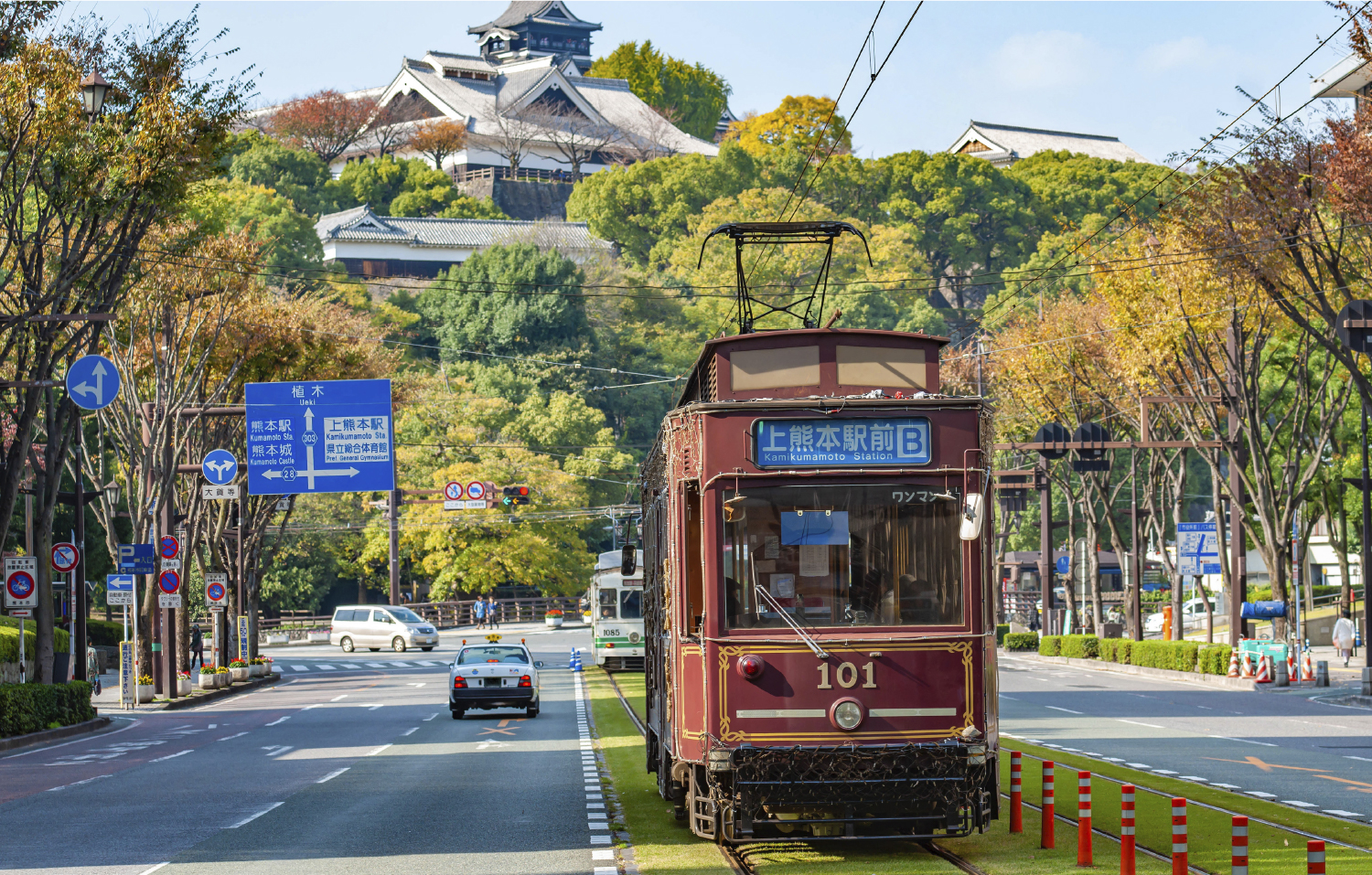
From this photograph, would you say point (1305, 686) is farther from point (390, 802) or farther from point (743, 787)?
point (743, 787)

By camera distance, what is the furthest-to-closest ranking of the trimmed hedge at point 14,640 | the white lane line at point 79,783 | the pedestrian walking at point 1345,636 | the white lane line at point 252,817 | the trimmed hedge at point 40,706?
1. the pedestrian walking at point 1345,636
2. the trimmed hedge at point 14,640
3. the trimmed hedge at point 40,706
4. the white lane line at point 79,783
5. the white lane line at point 252,817

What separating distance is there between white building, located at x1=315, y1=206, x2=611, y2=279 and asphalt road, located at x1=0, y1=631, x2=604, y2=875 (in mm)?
67248

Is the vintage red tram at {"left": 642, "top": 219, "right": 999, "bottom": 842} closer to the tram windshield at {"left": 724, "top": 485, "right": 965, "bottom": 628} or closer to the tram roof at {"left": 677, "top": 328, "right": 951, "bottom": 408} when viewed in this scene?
the tram windshield at {"left": 724, "top": 485, "right": 965, "bottom": 628}

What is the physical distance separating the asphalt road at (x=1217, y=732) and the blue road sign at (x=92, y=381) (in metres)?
14.2

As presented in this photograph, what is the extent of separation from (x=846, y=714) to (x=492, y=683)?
1827 cm

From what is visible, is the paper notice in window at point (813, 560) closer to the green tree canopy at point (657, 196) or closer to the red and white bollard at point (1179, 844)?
the red and white bollard at point (1179, 844)

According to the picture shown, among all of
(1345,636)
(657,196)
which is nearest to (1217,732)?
(1345,636)

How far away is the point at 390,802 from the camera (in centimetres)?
1586

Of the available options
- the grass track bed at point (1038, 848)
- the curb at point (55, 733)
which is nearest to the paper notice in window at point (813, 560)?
the grass track bed at point (1038, 848)

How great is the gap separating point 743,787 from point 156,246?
25.3 meters

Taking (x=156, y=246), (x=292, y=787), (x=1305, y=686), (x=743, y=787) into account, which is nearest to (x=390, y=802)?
(x=292, y=787)

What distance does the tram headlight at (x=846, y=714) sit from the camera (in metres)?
10.9

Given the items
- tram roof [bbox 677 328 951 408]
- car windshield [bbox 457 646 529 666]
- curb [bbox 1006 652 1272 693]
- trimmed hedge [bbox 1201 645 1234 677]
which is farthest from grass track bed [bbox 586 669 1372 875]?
trimmed hedge [bbox 1201 645 1234 677]

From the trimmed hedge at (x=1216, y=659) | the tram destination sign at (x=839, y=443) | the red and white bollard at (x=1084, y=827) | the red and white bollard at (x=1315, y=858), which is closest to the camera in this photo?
the red and white bollard at (x=1315, y=858)
